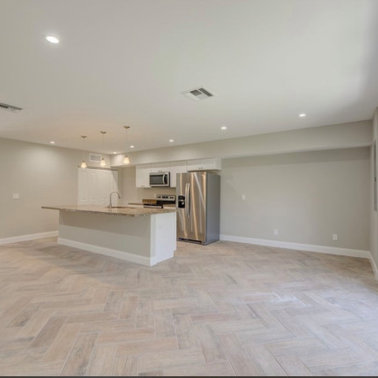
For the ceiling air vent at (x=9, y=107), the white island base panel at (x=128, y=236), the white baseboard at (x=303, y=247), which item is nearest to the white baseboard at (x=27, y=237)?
the white island base panel at (x=128, y=236)

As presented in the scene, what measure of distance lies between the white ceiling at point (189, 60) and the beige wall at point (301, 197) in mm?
1104

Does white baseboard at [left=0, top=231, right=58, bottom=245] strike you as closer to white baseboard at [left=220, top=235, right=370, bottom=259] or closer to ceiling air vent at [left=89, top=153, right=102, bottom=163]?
ceiling air vent at [left=89, top=153, right=102, bottom=163]

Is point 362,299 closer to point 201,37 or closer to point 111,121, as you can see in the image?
point 201,37

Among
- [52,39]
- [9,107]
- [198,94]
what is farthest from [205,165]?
[52,39]

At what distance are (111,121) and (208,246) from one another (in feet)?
11.1

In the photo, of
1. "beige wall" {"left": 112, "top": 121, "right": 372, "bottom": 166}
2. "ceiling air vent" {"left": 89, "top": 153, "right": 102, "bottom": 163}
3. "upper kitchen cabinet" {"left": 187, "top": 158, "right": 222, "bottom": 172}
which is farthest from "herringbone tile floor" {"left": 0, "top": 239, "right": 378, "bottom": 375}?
"ceiling air vent" {"left": 89, "top": 153, "right": 102, "bottom": 163}

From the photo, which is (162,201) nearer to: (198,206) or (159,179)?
(159,179)

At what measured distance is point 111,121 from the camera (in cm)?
430

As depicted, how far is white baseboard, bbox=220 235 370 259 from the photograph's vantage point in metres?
4.62

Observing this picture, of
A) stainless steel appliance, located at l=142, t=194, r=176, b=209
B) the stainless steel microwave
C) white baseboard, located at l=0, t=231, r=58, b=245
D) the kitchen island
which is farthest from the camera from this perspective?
stainless steel appliance, located at l=142, t=194, r=176, b=209

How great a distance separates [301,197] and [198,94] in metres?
3.42

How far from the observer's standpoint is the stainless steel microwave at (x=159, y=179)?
21.9 feet

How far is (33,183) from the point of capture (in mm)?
6121

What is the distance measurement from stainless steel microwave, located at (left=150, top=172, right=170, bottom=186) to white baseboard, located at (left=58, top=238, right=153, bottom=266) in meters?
2.61
